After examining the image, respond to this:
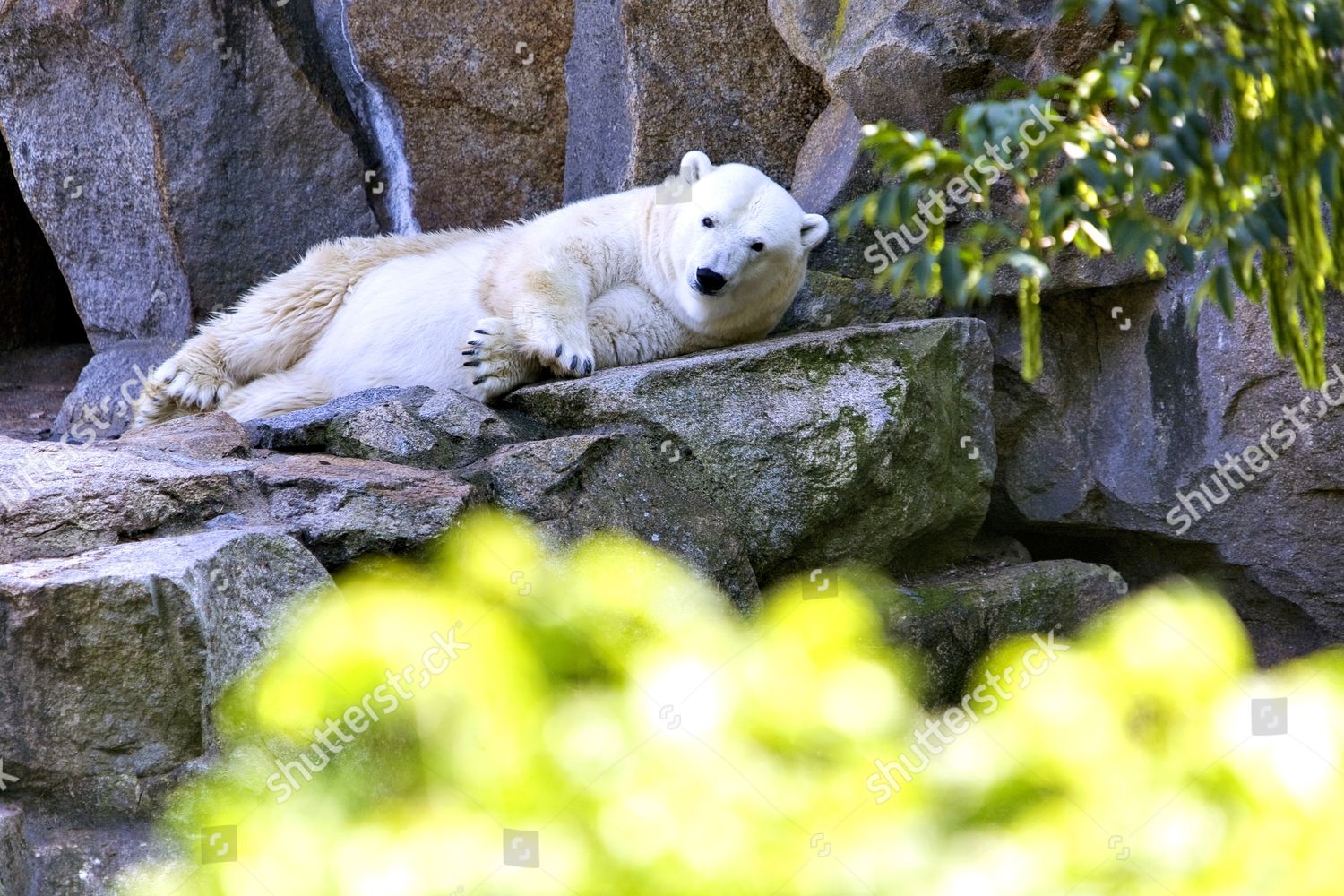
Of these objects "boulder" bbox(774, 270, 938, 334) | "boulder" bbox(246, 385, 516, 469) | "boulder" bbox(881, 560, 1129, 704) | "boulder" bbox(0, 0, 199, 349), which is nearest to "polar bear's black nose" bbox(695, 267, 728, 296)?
"boulder" bbox(774, 270, 938, 334)

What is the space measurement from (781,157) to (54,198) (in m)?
3.51

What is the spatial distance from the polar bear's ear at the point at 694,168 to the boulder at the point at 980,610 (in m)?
1.75

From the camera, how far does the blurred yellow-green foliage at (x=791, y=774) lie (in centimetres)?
116

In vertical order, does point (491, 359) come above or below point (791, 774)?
below

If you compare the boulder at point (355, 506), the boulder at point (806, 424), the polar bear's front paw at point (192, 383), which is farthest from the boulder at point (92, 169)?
the boulder at point (355, 506)

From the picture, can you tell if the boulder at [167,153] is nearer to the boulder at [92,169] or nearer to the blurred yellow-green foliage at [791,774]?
the boulder at [92,169]

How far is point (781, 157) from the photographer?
5891 mm

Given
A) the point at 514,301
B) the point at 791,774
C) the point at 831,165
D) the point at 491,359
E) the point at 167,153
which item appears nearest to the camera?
the point at 791,774

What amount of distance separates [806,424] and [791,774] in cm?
312

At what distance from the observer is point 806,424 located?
4332mm

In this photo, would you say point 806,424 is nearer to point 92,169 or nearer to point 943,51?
point 943,51

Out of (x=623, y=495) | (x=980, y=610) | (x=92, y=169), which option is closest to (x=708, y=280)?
Result: (x=623, y=495)

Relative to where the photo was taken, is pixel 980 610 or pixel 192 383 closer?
pixel 980 610

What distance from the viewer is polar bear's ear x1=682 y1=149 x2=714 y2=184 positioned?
16.5 ft
